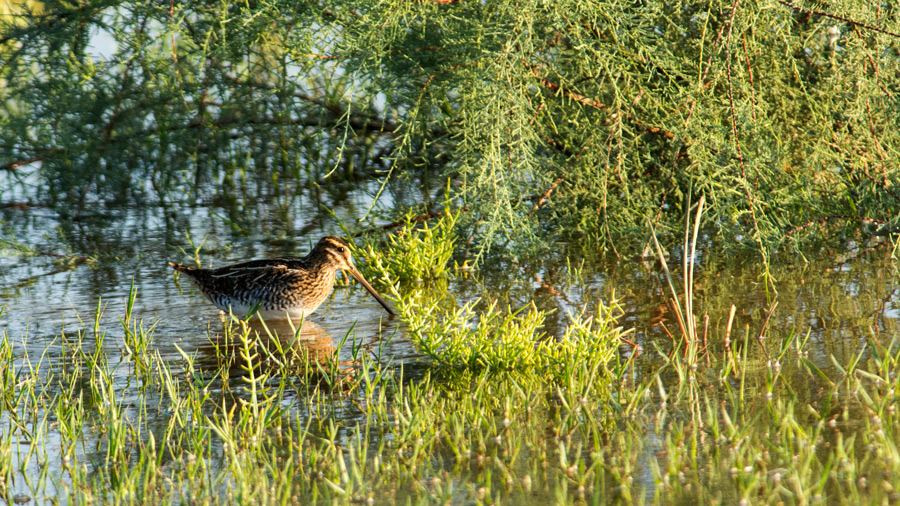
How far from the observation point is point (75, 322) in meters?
6.21

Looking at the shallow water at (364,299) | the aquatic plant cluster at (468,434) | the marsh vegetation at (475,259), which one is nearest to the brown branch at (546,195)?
the marsh vegetation at (475,259)

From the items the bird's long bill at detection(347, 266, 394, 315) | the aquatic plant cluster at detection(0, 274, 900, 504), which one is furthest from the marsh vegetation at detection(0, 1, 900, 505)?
the bird's long bill at detection(347, 266, 394, 315)

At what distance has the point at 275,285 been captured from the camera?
6.45 m

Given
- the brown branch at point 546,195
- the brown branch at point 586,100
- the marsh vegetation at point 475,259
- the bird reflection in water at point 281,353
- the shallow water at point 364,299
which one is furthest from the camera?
the brown branch at point 546,195

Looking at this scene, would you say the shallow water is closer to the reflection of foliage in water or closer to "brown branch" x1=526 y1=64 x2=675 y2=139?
the reflection of foliage in water

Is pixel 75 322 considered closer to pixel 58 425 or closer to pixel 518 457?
pixel 58 425

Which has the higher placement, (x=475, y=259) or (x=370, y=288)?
(x=475, y=259)

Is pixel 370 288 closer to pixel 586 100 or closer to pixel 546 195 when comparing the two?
pixel 546 195

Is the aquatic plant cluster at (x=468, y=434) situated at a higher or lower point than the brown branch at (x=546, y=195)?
lower

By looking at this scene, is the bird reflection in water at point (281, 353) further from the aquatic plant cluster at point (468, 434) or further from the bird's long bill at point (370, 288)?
the bird's long bill at point (370, 288)

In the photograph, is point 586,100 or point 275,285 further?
point 586,100

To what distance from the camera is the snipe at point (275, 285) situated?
636 centimetres

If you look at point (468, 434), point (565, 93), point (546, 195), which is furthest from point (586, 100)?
point (468, 434)

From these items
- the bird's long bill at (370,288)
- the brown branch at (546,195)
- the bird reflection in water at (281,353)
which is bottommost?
the bird reflection in water at (281,353)
